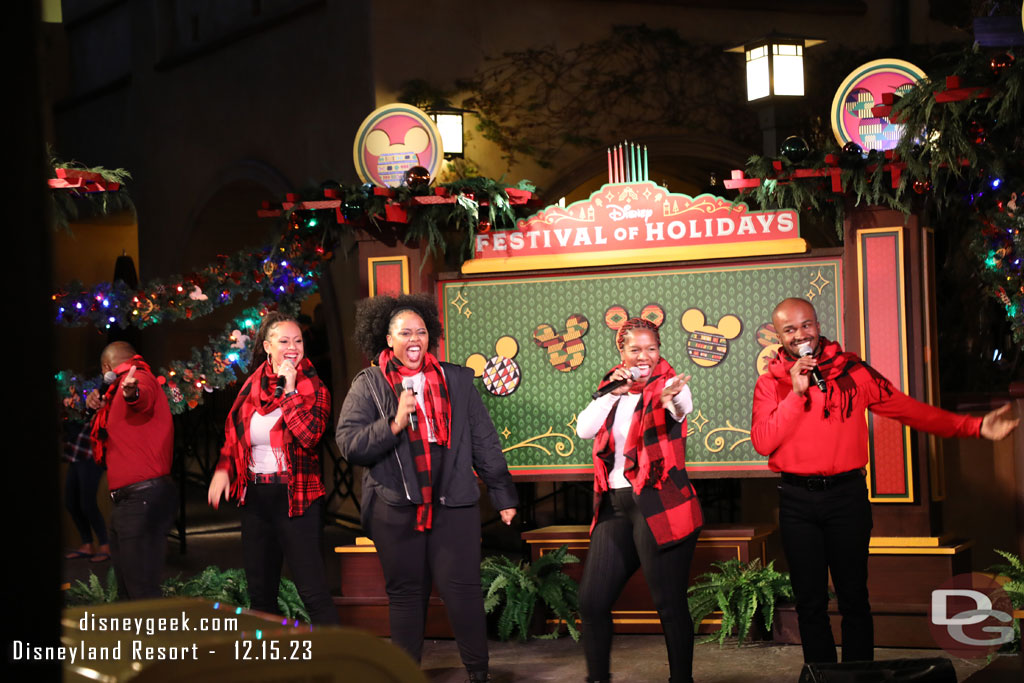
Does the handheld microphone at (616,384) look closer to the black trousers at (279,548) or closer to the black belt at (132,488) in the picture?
the black trousers at (279,548)

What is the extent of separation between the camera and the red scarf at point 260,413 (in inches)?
213

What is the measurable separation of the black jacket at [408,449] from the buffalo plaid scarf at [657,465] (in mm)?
500

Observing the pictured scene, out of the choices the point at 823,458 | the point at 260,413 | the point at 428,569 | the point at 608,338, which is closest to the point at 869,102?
the point at 608,338

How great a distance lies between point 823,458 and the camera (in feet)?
15.7

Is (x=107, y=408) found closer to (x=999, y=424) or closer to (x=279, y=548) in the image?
(x=279, y=548)

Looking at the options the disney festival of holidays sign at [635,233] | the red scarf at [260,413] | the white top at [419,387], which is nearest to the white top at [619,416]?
the white top at [419,387]

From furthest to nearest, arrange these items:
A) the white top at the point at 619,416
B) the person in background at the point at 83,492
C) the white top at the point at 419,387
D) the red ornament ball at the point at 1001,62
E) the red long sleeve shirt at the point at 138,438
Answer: the person in background at the point at 83,492 → the red long sleeve shirt at the point at 138,438 → the white top at the point at 419,387 → the white top at the point at 619,416 → the red ornament ball at the point at 1001,62

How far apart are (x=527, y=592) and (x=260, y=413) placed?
184cm

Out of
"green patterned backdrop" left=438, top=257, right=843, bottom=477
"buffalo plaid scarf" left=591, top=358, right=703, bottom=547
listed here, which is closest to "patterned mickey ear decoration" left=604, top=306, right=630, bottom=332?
"green patterned backdrop" left=438, top=257, right=843, bottom=477

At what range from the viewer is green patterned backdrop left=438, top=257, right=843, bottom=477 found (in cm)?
643

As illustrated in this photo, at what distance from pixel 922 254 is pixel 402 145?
2.82 metres

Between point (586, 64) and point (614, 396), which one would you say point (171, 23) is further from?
point (614, 396)

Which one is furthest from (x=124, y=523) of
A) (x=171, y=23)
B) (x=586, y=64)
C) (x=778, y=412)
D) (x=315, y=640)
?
(x=171, y=23)

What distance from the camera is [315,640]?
1848mm
